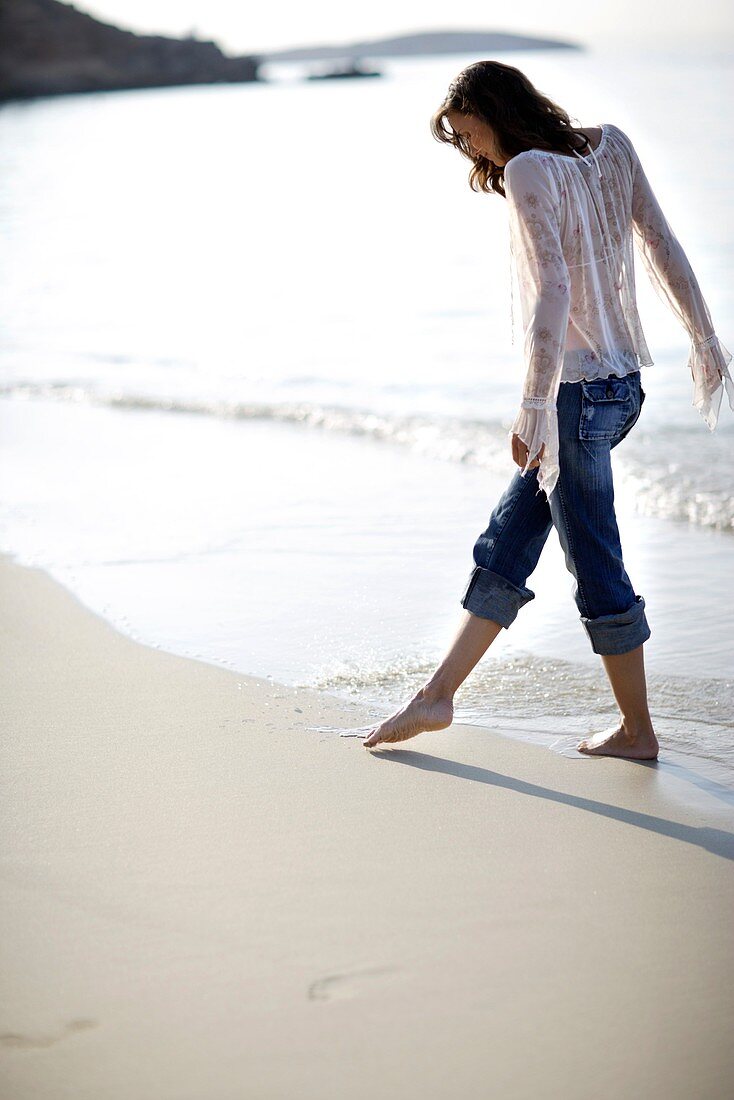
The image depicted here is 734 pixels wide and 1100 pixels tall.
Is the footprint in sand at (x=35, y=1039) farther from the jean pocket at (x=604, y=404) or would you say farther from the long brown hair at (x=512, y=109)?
the long brown hair at (x=512, y=109)

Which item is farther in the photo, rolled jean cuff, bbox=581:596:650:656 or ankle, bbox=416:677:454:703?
ankle, bbox=416:677:454:703

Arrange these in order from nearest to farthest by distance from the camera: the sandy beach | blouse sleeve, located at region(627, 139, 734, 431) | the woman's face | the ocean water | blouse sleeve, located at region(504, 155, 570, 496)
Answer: the sandy beach
blouse sleeve, located at region(504, 155, 570, 496)
the woman's face
blouse sleeve, located at region(627, 139, 734, 431)
the ocean water

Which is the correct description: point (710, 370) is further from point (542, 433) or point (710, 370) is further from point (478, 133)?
point (478, 133)

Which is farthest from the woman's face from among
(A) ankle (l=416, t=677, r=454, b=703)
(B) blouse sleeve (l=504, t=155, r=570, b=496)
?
(A) ankle (l=416, t=677, r=454, b=703)

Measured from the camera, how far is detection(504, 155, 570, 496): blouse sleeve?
2713 mm

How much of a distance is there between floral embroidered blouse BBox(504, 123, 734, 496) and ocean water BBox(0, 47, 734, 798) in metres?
0.98

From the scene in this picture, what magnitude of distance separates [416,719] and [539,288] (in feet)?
3.60

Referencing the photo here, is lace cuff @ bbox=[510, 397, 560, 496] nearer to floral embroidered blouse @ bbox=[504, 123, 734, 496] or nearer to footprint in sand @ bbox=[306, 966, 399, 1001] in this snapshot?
floral embroidered blouse @ bbox=[504, 123, 734, 496]

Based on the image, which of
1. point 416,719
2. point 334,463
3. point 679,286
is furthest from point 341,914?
point 334,463

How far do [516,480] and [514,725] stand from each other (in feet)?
2.31

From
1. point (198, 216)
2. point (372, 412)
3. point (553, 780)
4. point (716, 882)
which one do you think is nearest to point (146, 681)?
point (553, 780)

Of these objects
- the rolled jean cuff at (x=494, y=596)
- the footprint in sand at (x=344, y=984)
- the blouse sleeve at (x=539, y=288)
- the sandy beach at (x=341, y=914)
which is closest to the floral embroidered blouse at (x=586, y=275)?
the blouse sleeve at (x=539, y=288)

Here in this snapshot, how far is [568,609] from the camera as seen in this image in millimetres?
4406

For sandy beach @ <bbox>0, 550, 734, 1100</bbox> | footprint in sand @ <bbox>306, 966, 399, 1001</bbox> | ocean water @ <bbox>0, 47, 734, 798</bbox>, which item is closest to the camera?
sandy beach @ <bbox>0, 550, 734, 1100</bbox>
